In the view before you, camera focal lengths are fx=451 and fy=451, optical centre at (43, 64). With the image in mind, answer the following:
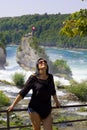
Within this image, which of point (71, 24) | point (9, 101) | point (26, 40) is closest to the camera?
point (71, 24)

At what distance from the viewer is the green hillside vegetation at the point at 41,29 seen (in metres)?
167

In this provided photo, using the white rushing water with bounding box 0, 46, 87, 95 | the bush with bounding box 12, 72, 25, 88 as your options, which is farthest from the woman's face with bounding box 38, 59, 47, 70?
the bush with bounding box 12, 72, 25, 88

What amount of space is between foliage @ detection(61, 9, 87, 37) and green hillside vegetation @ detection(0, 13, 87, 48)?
15306 centimetres

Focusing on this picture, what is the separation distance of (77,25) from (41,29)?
539ft

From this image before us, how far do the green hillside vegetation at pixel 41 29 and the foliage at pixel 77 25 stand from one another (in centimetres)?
15306

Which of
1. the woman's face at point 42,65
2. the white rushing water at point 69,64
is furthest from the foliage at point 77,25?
the white rushing water at point 69,64

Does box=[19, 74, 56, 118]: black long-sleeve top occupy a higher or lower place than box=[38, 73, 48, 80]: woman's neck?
lower

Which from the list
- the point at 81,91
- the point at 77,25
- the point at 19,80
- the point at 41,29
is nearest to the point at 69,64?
the point at 41,29

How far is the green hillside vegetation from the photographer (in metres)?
167

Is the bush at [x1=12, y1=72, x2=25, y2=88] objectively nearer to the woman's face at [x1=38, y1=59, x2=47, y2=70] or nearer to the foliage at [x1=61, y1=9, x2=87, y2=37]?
the foliage at [x1=61, y1=9, x2=87, y2=37]

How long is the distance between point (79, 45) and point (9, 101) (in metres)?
145

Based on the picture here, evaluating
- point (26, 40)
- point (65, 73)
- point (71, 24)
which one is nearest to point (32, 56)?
point (26, 40)

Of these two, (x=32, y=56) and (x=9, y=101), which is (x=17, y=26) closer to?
(x=32, y=56)

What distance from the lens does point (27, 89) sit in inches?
288
